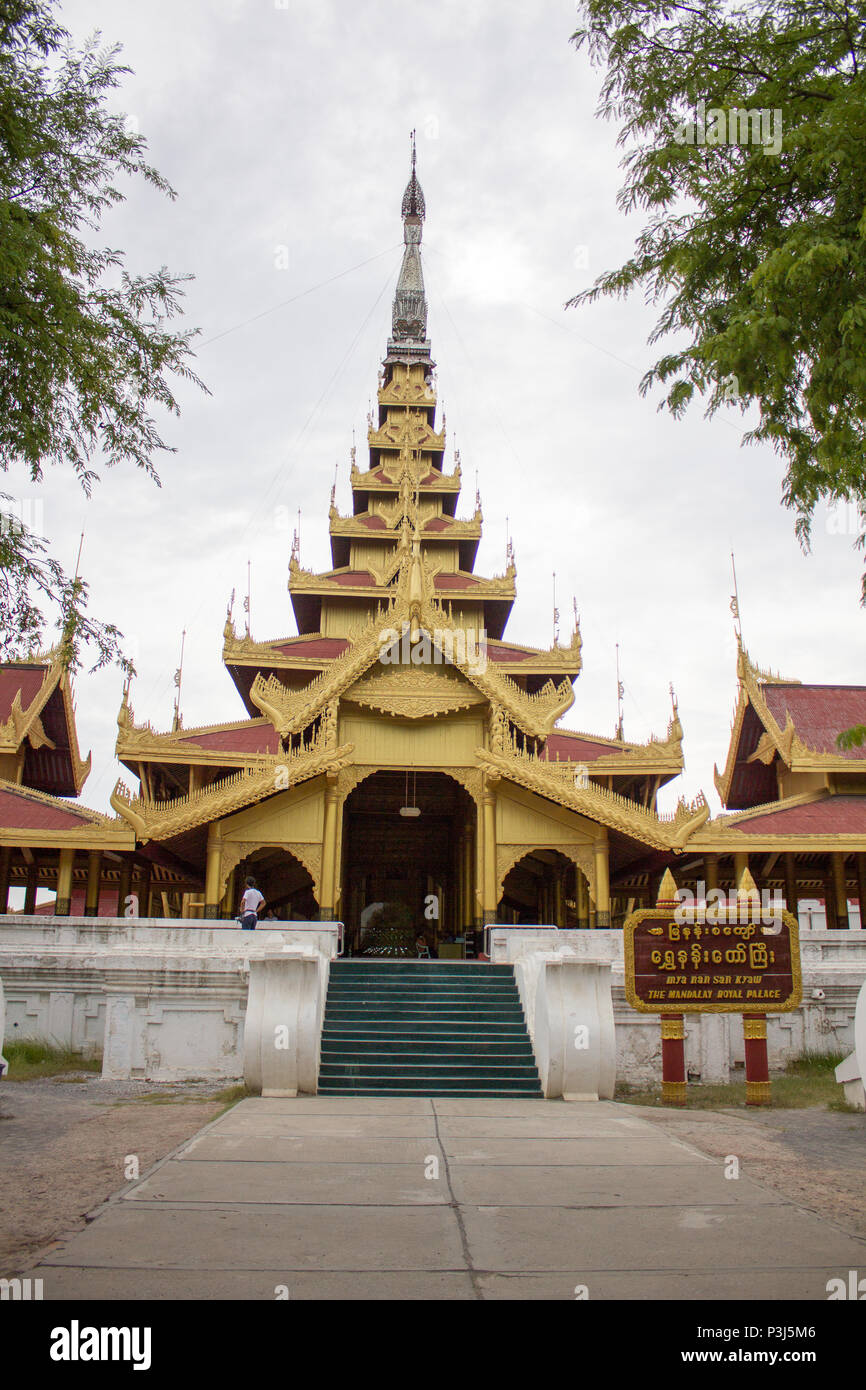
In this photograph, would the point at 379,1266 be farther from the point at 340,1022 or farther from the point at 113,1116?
the point at 340,1022

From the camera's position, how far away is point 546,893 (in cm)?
2512

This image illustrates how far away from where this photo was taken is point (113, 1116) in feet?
28.7

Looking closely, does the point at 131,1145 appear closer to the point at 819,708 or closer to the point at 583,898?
the point at 583,898

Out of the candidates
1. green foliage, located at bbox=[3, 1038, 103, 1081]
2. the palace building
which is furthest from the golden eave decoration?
green foliage, located at bbox=[3, 1038, 103, 1081]

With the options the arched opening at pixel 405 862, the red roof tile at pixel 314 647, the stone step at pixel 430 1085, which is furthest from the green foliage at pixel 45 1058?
the red roof tile at pixel 314 647

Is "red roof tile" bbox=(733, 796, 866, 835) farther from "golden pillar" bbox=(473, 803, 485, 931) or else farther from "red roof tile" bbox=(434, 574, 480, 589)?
"red roof tile" bbox=(434, 574, 480, 589)

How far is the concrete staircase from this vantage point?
10.9 meters

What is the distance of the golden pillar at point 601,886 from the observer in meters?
17.9

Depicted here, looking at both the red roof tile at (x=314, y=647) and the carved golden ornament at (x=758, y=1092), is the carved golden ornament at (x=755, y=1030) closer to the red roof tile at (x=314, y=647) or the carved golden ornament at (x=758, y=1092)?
the carved golden ornament at (x=758, y=1092)

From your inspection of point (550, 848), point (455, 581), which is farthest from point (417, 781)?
point (455, 581)

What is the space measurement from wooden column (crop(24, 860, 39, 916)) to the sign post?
19150mm
